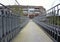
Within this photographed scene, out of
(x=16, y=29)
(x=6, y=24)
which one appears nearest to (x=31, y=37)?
(x=16, y=29)

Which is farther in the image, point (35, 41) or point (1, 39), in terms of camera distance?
point (35, 41)

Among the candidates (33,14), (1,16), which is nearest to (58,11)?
(1,16)

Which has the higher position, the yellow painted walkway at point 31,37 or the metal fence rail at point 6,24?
the metal fence rail at point 6,24

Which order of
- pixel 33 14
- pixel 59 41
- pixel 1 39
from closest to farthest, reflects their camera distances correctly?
pixel 1 39, pixel 59 41, pixel 33 14

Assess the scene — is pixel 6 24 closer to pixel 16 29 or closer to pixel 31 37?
pixel 31 37

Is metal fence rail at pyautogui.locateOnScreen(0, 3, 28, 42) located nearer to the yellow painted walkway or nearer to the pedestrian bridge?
the pedestrian bridge

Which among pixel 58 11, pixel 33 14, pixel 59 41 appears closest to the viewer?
pixel 59 41

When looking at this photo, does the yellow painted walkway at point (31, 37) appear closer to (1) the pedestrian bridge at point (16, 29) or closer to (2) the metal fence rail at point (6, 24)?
(1) the pedestrian bridge at point (16, 29)

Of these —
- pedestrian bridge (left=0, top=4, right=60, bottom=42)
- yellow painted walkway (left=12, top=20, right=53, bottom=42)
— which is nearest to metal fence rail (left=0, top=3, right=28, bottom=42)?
pedestrian bridge (left=0, top=4, right=60, bottom=42)

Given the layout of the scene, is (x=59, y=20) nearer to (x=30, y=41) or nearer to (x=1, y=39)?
(x=30, y=41)

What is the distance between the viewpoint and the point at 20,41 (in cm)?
741

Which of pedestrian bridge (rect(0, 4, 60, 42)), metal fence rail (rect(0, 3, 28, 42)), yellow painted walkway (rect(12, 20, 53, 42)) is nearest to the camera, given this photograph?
metal fence rail (rect(0, 3, 28, 42))

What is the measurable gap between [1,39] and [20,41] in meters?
2.02

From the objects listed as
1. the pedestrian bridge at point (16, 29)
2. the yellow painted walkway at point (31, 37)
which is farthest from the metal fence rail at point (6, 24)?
the yellow painted walkway at point (31, 37)
